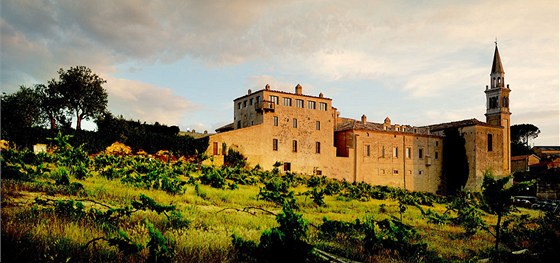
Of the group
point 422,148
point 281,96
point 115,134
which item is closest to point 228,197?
point 115,134

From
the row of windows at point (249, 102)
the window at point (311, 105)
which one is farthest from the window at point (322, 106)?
the row of windows at point (249, 102)

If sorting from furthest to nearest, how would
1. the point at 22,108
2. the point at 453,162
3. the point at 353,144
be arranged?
1. the point at 453,162
2. the point at 353,144
3. the point at 22,108

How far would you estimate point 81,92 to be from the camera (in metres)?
37.1

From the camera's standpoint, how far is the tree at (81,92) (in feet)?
121

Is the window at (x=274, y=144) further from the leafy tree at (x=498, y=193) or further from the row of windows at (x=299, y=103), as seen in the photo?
the leafy tree at (x=498, y=193)

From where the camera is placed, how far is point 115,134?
3177 cm

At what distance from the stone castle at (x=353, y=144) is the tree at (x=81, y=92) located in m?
10.9

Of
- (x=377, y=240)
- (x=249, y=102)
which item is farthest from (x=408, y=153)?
(x=377, y=240)

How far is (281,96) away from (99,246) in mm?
37153

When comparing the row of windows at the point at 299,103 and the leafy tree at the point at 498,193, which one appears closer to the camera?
the leafy tree at the point at 498,193

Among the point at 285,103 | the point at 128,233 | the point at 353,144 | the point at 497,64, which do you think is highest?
the point at 497,64

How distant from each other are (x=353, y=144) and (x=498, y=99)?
28090mm

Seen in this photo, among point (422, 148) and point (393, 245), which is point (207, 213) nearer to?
point (393, 245)

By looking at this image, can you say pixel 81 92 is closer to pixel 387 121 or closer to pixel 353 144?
pixel 353 144
